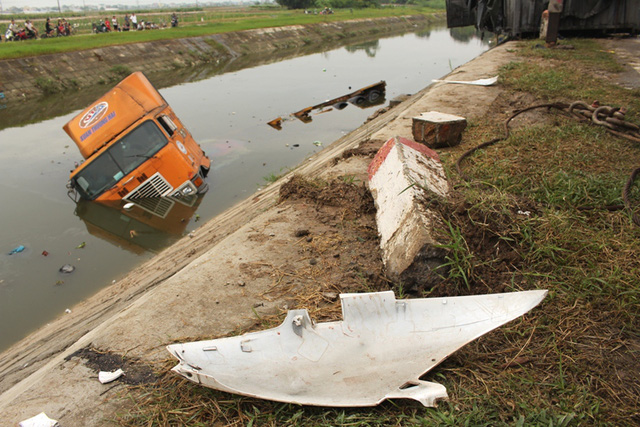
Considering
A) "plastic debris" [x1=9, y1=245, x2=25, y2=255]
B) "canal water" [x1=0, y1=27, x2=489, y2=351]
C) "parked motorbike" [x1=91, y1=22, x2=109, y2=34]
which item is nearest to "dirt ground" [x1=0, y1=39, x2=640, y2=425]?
"canal water" [x1=0, y1=27, x2=489, y2=351]

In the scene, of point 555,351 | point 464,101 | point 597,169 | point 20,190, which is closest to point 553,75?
point 464,101

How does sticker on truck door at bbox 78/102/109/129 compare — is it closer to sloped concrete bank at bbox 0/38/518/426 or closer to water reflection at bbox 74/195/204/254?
water reflection at bbox 74/195/204/254

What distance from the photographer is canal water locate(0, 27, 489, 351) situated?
788 cm

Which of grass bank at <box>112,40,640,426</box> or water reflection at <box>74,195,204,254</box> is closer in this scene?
grass bank at <box>112,40,640,426</box>

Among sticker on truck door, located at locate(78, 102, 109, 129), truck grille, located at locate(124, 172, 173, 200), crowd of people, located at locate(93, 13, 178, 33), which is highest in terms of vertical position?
crowd of people, located at locate(93, 13, 178, 33)

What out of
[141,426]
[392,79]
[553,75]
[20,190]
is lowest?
[392,79]

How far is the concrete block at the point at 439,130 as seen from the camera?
6.22 metres

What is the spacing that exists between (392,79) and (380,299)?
21.8 meters

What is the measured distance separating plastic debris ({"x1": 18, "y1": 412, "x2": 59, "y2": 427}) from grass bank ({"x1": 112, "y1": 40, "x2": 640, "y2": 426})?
433 mm

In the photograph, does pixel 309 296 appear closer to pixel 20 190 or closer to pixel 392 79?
pixel 20 190

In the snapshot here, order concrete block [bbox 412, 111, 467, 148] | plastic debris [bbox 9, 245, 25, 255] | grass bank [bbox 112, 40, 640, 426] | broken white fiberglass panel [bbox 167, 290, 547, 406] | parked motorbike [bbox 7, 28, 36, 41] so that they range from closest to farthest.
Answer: grass bank [bbox 112, 40, 640, 426] → broken white fiberglass panel [bbox 167, 290, 547, 406] → concrete block [bbox 412, 111, 467, 148] → plastic debris [bbox 9, 245, 25, 255] → parked motorbike [bbox 7, 28, 36, 41]

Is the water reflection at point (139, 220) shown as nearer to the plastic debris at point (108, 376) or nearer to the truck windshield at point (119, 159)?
the truck windshield at point (119, 159)

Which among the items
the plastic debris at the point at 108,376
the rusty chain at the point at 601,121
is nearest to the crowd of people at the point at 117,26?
the rusty chain at the point at 601,121

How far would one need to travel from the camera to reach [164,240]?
9.37 metres
